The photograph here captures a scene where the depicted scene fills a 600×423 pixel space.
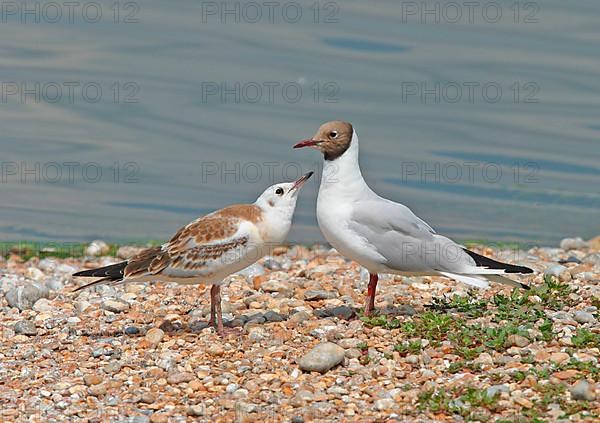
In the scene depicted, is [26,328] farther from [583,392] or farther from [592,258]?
[592,258]

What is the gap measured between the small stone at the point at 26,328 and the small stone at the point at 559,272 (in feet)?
13.8

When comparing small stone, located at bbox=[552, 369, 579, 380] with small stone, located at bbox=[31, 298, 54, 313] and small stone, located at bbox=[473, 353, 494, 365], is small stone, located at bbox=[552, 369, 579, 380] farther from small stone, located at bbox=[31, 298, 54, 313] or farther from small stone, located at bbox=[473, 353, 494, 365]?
small stone, located at bbox=[31, 298, 54, 313]

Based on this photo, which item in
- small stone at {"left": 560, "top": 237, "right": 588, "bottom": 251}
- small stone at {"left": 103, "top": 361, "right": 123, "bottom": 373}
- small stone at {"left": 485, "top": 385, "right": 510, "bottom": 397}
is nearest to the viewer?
small stone at {"left": 485, "top": 385, "right": 510, "bottom": 397}

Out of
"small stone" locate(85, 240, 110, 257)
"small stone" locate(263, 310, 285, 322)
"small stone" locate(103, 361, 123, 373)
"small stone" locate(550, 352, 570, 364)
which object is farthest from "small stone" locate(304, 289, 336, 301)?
"small stone" locate(85, 240, 110, 257)

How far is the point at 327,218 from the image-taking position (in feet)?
27.7

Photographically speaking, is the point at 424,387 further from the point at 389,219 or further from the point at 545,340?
the point at 389,219

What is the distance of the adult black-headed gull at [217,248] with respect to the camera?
8.43 metres

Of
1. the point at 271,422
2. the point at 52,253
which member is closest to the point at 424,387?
the point at 271,422

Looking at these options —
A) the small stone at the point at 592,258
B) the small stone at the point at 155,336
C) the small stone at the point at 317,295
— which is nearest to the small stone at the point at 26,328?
the small stone at the point at 155,336

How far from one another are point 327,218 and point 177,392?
75.6 inches

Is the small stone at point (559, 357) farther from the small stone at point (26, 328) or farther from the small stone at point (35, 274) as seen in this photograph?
the small stone at point (35, 274)

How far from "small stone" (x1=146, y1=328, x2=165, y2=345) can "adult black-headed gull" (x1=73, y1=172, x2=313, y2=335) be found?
0.42m

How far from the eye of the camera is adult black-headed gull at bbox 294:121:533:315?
Answer: 8367 mm

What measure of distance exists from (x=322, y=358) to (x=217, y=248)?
1.50m
